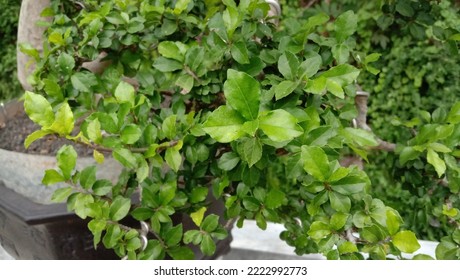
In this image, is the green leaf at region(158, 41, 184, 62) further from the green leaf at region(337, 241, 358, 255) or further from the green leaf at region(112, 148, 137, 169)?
the green leaf at region(337, 241, 358, 255)

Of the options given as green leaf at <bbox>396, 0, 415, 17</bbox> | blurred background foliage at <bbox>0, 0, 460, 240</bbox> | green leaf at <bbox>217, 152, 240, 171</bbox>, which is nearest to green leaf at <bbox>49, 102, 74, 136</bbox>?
green leaf at <bbox>217, 152, 240, 171</bbox>

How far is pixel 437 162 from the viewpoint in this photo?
0.72 m

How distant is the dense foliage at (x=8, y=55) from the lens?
2.29 metres

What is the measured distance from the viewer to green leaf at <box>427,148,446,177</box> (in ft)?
2.36

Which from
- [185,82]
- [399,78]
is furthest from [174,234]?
[399,78]

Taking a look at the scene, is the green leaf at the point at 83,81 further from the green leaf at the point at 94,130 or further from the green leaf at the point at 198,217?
the green leaf at the point at 198,217

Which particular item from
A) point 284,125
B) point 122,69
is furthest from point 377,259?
point 122,69

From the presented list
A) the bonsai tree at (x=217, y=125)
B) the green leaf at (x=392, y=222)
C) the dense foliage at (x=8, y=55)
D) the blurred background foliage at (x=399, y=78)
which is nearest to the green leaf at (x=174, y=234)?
the bonsai tree at (x=217, y=125)

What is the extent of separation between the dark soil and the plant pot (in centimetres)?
10

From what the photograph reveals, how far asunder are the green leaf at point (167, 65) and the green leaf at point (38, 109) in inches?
Answer: 7.8

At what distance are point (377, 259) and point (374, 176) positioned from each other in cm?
135

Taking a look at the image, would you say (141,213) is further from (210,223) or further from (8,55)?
(8,55)

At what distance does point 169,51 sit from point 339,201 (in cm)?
36

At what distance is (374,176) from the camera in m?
1.94
